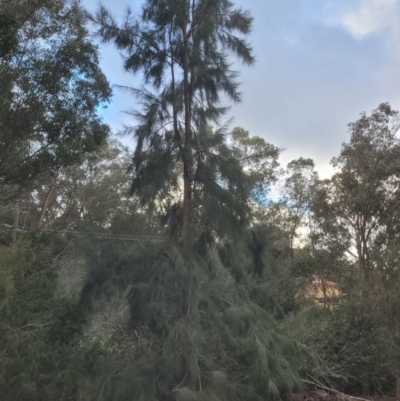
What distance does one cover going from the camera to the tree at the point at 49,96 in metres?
9.38

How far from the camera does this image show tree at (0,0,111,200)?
9375 millimetres

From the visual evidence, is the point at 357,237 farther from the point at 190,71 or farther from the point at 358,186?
the point at 190,71

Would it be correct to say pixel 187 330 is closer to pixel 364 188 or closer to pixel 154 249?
pixel 154 249

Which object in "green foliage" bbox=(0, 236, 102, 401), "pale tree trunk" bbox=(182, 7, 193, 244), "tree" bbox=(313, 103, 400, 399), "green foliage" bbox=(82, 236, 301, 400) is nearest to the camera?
"green foliage" bbox=(0, 236, 102, 401)

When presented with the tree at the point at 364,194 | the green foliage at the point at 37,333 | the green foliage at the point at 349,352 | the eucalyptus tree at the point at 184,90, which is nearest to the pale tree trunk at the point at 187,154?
the eucalyptus tree at the point at 184,90

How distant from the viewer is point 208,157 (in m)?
8.79

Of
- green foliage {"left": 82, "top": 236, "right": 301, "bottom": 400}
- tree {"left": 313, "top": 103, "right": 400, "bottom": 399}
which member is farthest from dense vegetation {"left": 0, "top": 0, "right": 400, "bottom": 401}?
tree {"left": 313, "top": 103, "right": 400, "bottom": 399}

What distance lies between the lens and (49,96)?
9.60 m

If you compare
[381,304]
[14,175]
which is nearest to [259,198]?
[381,304]

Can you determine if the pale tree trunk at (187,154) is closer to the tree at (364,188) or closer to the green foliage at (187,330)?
the green foliage at (187,330)

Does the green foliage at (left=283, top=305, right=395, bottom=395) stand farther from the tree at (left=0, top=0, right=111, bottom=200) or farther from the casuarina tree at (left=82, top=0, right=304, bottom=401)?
the tree at (left=0, top=0, right=111, bottom=200)

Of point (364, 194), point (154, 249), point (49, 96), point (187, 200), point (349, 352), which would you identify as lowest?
point (349, 352)

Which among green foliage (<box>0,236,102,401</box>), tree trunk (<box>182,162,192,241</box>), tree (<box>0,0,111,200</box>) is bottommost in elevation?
green foliage (<box>0,236,102,401</box>)

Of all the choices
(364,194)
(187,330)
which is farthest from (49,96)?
(364,194)
